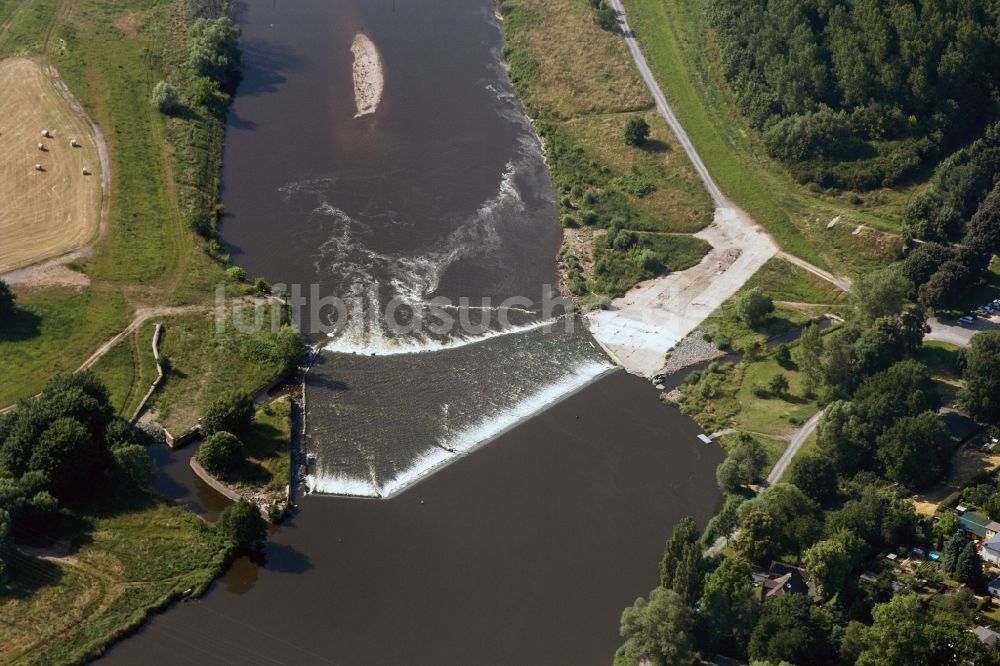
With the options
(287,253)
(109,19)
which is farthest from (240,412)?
(109,19)

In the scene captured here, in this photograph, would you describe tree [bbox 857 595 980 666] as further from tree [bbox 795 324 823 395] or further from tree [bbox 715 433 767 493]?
tree [bbox 795 324 823 395]

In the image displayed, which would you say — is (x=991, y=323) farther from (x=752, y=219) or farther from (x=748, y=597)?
(x=748, y=597)

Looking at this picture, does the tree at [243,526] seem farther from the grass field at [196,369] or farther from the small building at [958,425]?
the small building at [958,425]

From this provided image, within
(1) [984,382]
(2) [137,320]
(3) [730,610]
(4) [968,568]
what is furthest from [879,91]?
(2) [137,320]

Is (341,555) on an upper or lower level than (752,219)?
lower

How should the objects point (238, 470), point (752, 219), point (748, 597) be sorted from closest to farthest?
point (748, 597) < point (238, 470) < point (752, 219)
